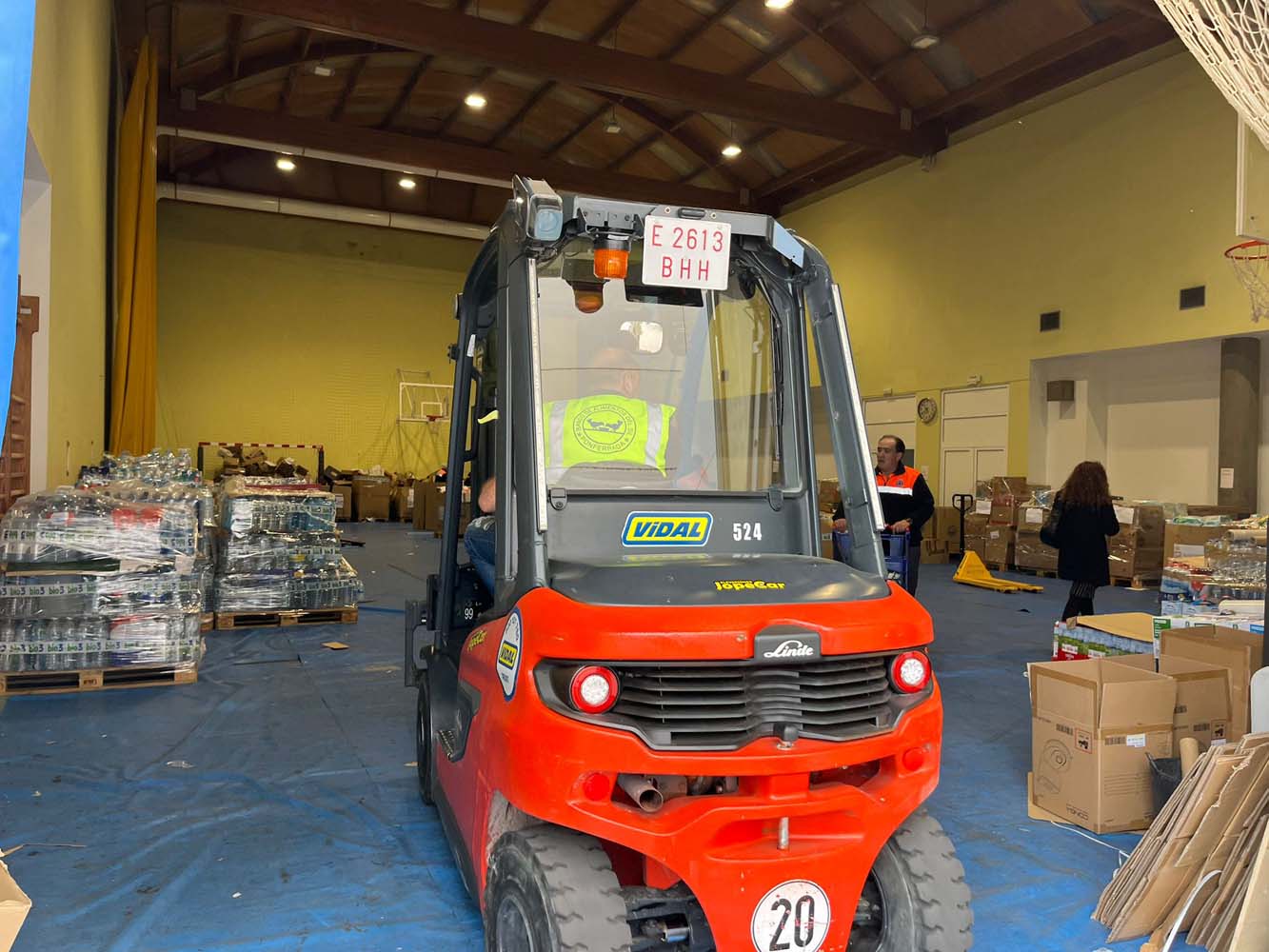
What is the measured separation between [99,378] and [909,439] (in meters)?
13.3

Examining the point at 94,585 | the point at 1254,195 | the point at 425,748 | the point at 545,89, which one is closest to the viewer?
the point at 1254,195

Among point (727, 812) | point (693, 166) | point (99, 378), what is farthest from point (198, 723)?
point (693, 166)

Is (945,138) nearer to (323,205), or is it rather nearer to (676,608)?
(323,205)

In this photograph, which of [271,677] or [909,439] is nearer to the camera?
[271,677]

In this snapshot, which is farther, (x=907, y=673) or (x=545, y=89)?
(x=545, y=89)

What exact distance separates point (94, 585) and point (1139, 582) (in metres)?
11.6

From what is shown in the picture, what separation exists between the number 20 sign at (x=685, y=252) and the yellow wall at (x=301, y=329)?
19.9 meters

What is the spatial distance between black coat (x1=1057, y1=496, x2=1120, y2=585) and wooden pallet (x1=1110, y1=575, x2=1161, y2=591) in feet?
18.7

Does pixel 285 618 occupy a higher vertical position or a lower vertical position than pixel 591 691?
lower

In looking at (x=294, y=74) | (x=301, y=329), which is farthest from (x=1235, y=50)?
(x=301, y=329)

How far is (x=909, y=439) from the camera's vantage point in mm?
17141

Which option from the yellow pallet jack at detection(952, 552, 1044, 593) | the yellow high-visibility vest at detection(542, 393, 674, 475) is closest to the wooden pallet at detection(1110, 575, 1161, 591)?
the yellow pallet jack at detection(952, 552, 1044, 593)

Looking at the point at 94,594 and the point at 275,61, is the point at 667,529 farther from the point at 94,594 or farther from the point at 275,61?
the point at 275,61

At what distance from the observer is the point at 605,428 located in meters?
2.64
